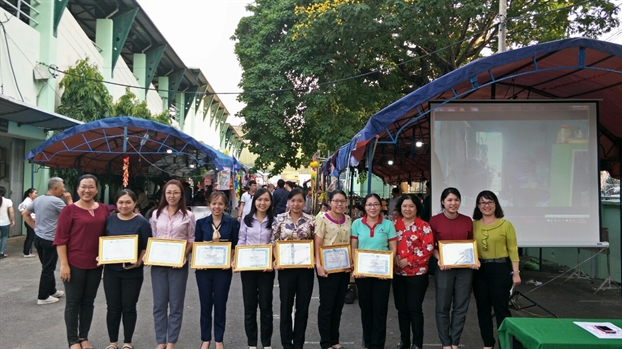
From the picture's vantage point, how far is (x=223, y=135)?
166ft

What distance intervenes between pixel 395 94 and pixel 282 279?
45.6ft

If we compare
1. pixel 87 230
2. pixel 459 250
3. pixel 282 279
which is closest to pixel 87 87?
pixel 87 230

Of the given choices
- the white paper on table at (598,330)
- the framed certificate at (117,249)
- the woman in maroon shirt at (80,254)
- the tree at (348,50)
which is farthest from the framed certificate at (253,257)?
the tree at (348,50)

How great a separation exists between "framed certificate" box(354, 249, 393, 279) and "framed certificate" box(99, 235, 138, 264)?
83.2 inches

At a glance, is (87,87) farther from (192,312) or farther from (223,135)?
(223,135)

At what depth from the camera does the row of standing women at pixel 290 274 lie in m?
4.33

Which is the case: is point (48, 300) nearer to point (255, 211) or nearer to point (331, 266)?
point (255, 211)

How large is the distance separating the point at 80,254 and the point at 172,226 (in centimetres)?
87

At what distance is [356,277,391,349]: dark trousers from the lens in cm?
438

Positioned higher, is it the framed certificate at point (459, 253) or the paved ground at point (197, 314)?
the framed certificate at point (459, 253)

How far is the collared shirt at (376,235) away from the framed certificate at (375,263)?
0.39ft

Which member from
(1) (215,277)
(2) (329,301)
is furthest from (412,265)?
(1) (215,277)

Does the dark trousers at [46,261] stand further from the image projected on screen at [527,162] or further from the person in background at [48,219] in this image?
the image projected on screen at [527,162]

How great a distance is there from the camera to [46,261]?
237 inches
